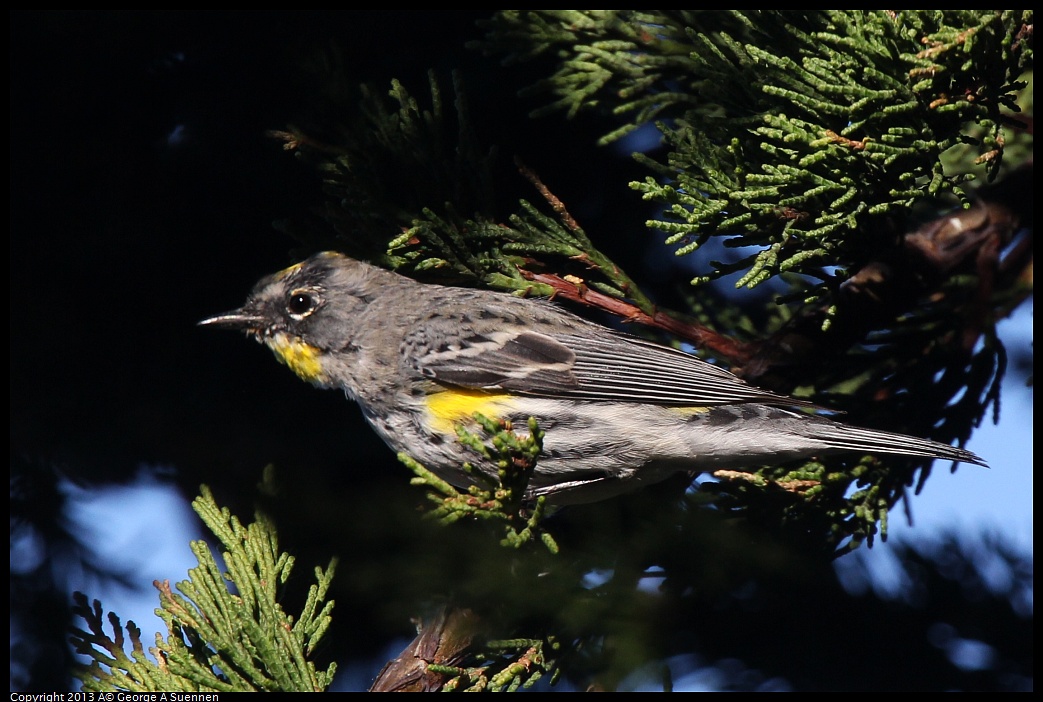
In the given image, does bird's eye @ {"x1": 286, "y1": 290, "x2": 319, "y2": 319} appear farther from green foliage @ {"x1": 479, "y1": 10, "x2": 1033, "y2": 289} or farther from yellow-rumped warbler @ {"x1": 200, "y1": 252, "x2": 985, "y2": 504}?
green foliage @ {"x1": 479, "y1": 10, "x2": 1033, "y2": 289}

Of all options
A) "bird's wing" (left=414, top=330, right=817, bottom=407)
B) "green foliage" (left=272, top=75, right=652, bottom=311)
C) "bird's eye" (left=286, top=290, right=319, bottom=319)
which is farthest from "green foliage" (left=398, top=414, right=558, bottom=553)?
"bird's eye" (left=286, top=290, right=319, bottom=319)

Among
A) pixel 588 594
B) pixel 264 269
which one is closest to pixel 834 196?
pixel 588 594

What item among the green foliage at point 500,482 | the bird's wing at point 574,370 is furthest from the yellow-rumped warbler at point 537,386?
the green foliage at point 500,482

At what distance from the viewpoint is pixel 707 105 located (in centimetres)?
305

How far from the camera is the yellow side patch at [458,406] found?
302 centimetres

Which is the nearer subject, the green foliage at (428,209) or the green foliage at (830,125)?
the green foliage at (830,125)

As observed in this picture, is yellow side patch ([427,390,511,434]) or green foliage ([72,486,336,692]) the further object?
yellow side patch ([427,390,511,434])

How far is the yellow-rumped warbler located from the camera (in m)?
2.99

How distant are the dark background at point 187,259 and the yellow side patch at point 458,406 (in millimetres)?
322

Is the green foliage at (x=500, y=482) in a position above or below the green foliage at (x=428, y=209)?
below

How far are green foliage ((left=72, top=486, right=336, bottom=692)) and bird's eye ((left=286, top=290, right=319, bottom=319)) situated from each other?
0.95 meters

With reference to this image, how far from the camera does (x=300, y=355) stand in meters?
3.43

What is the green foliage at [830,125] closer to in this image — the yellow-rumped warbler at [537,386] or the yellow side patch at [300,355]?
the yellow-rumped warbler at [537,386]

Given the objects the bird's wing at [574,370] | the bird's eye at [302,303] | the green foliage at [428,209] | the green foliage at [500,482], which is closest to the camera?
the green foliage at [500,482]
